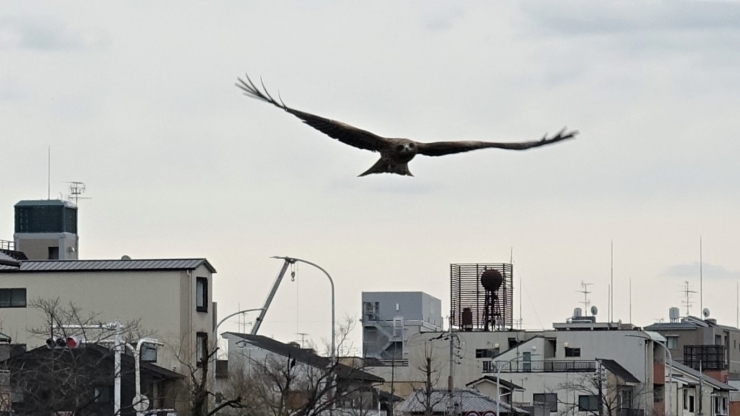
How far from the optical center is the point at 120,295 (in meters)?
69.0

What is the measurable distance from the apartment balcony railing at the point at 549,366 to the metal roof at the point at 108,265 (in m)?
16.9

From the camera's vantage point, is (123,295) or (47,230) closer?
(123,295)

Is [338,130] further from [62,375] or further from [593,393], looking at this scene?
[593,393]

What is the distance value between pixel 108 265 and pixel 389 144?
51890mm

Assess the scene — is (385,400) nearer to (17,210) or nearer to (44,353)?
(44,353)

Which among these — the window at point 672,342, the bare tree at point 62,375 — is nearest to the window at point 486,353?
the bare tree at point 62,375

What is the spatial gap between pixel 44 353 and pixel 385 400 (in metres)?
19.0

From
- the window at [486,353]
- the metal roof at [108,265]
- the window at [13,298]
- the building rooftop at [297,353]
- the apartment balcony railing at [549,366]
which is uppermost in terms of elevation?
Answer: the metal roof at [108,265]

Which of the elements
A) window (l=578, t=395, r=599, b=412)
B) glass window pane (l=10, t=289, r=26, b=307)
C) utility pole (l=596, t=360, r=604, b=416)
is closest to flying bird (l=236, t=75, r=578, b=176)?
utility pole (l=596, t=360, r=604, b=416)

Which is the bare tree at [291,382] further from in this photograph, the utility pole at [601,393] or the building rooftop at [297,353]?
the utility pole at [601,393]

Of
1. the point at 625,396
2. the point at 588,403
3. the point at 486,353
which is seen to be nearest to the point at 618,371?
the point at 625,396

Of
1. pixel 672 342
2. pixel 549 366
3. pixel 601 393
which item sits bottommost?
pixel 672 342

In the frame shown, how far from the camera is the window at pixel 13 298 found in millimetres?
69000

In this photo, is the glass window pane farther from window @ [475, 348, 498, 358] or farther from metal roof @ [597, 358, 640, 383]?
window @ [475, 348, 498, 358]
